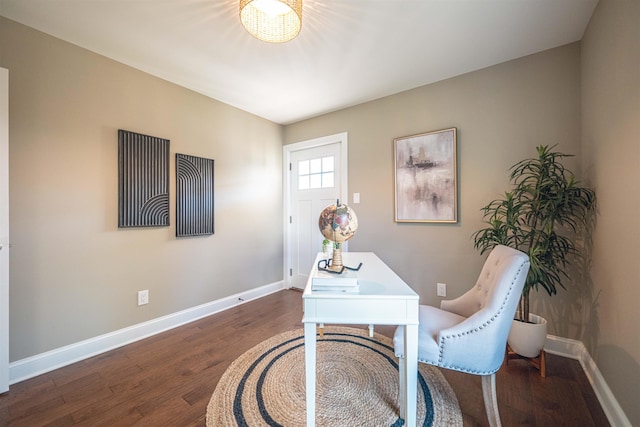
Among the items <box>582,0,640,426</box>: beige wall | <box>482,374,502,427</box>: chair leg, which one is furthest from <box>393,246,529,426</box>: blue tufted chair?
<box>582,0,640,426</box>: beige wall

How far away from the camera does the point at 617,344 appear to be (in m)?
1.29

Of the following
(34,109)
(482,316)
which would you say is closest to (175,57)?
(34,109)

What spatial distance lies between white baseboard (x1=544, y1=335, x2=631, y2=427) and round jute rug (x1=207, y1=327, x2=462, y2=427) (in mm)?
721

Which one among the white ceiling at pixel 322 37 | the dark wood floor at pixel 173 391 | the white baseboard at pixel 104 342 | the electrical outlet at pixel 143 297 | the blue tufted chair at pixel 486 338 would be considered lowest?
the dark wood floor at pixel 173 391

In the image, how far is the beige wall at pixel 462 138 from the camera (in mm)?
1908

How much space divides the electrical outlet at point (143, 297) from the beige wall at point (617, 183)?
10.1 ft

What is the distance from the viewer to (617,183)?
1.31 meters

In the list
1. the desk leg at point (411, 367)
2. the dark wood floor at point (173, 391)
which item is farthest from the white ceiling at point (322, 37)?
the dark wood floor at point (173, 391)

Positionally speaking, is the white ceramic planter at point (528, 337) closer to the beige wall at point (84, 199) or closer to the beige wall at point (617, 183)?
the beige wall at point (617, 183)

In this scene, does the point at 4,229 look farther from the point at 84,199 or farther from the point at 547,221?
the point at 547,221

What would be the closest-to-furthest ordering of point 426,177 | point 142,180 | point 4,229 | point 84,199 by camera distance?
point 4,229 < point 84,199 < point 142,180 < point 426,177

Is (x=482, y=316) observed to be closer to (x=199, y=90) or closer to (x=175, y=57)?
(x=175, y=57)

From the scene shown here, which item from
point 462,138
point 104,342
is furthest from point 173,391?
point 462,138

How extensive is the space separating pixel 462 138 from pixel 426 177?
45 cm
